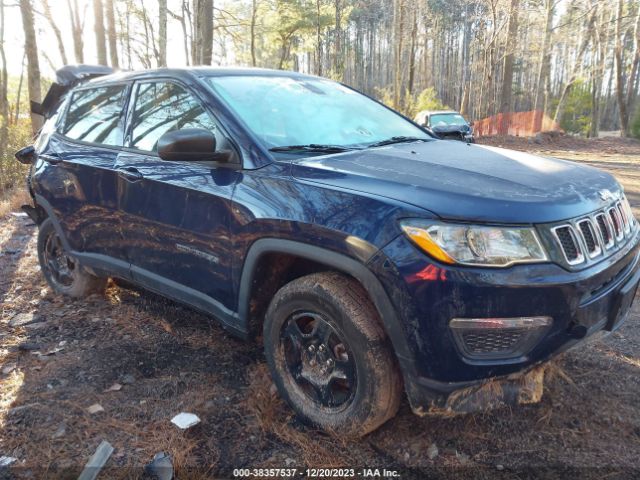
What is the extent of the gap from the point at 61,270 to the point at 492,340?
379 centimetres

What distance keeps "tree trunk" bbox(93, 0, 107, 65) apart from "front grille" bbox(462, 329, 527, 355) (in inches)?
661

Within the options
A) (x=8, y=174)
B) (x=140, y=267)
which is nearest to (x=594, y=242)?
(x=140, y=267)

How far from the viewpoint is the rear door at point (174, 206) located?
272cm

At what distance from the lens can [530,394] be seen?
217cm

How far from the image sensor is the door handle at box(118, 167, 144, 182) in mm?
3164

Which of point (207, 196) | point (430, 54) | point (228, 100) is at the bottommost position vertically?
point (207, 196)

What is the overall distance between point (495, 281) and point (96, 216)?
111 inches

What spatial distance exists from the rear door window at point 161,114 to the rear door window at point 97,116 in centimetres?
19

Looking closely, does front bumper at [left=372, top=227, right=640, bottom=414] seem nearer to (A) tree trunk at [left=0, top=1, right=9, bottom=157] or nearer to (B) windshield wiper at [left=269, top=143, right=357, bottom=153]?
(B) windshield wiper at [left=269, top=143, right=357, bottom=153]

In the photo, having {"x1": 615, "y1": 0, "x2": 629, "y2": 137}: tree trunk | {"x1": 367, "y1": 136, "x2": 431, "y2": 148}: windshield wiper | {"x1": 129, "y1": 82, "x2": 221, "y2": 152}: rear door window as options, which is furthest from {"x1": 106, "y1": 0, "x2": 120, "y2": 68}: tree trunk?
{"x1": 615, "y1": 0, "x2": 629, "y2": 137}: tree trunk

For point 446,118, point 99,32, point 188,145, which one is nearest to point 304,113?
point 188,145

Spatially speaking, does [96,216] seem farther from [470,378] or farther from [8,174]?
[8,174]

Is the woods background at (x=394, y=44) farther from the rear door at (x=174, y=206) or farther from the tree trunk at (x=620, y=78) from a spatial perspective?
the rear door at (x=174, y=206)

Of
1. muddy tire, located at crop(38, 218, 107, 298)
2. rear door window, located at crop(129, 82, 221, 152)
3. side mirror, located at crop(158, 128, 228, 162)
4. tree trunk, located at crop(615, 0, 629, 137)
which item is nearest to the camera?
side mirror, located at crop(158, 128, 228, 162)
